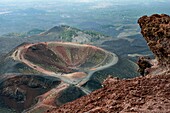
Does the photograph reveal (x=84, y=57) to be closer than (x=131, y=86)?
No

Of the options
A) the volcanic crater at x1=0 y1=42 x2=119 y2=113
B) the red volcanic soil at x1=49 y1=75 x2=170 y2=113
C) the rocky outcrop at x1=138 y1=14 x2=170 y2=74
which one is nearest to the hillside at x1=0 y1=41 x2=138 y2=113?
the volcanic crater at x1=0 y1=42 x2=119 y2=113

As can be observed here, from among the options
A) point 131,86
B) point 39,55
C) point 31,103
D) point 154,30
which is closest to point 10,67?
point 39,55

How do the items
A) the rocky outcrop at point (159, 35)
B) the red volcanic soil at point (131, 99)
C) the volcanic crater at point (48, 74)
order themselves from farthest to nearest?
the volcanic crater at point (48, 74) → the rocky outcrop at point (159, 35) → the red volcanic soil at point (131, 99)

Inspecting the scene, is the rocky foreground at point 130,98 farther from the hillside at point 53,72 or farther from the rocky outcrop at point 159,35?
the hillside at point 53,72

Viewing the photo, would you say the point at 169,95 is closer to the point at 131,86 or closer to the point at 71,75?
the point at 131,86

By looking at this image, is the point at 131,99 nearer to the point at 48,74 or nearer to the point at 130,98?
the point at 130,98

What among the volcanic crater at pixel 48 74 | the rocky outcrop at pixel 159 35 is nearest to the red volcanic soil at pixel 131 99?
the rocky outcrop at pixel 159 35

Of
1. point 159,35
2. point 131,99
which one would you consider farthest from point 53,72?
point 131,99
